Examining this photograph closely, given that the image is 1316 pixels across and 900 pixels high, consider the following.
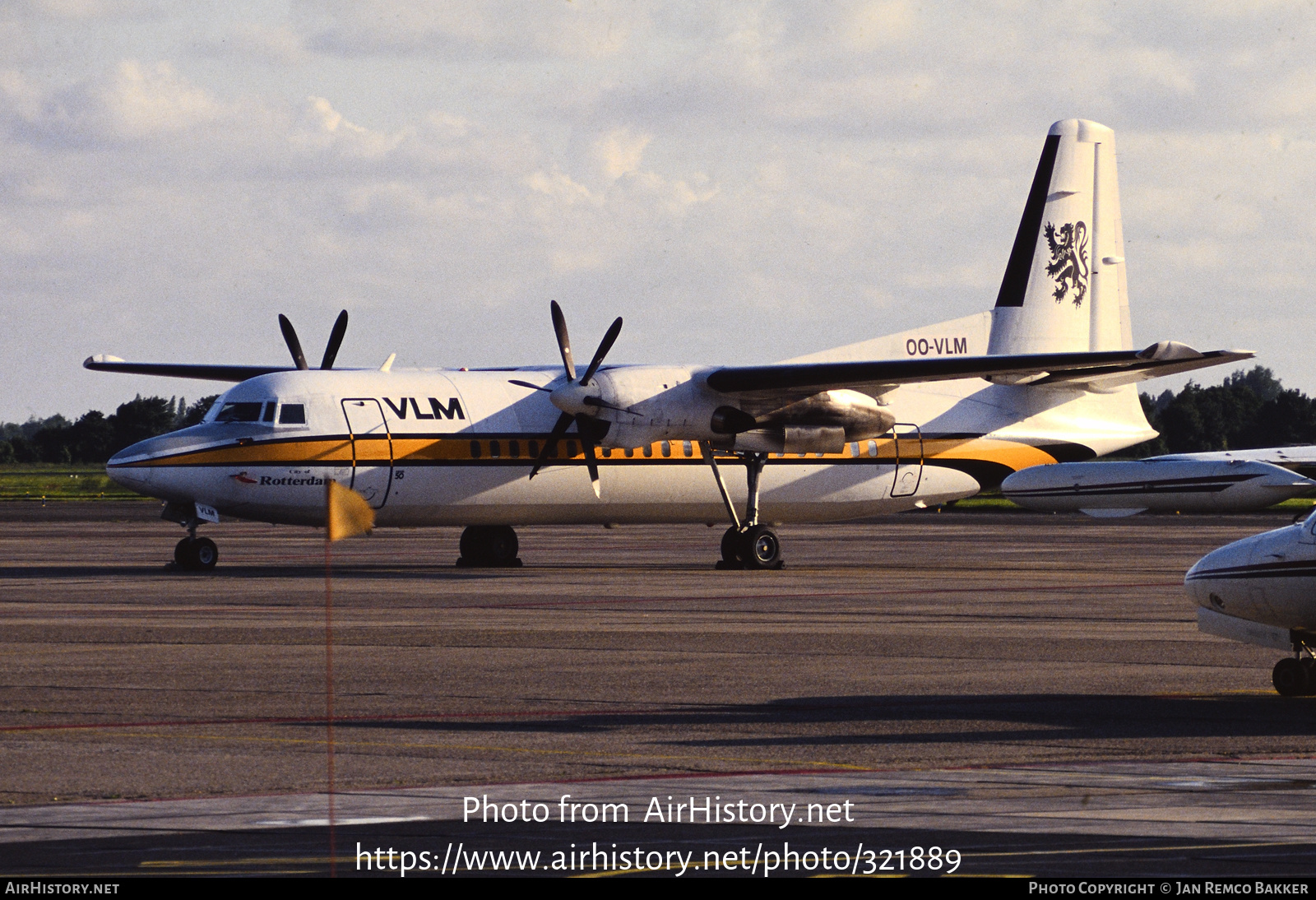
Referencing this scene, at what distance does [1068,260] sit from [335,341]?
1679 centimetres

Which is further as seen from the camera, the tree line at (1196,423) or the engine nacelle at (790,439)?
the tree line at (1196,423)

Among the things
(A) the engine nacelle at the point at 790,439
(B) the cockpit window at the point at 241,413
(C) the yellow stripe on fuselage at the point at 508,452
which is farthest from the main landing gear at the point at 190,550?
(A) the engine nacelle at the point at 790,439

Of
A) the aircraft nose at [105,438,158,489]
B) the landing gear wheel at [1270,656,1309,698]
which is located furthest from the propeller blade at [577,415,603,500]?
the landing gear wheel at [1270,656,1309,698]

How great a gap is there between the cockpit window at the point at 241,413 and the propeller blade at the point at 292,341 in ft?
15.9

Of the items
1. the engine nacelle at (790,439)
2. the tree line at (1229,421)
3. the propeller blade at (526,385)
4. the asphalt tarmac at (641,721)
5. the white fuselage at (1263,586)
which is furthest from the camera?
the tree line at (1229,421)

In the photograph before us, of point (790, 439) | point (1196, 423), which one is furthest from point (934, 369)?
point (1196, 423)

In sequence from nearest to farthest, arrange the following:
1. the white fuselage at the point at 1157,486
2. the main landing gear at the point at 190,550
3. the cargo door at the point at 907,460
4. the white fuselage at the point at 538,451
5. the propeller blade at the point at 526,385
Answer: the white fuselage at the point at 1157,486 → the white fuselage at the point at 538,451 → the main landing gear at the point at 190,550 → the propeller blade at the point at 526,385 → the cargo door at the point at 907,460

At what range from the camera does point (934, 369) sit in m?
33.2

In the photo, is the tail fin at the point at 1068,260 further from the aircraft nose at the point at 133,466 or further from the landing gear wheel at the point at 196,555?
the aircraft nose at the point at 133,466

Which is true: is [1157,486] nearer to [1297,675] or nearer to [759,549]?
[1297,675]

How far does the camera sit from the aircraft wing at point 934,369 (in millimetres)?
32875

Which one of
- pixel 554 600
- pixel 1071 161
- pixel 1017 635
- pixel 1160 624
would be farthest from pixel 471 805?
pixel 1071 161
